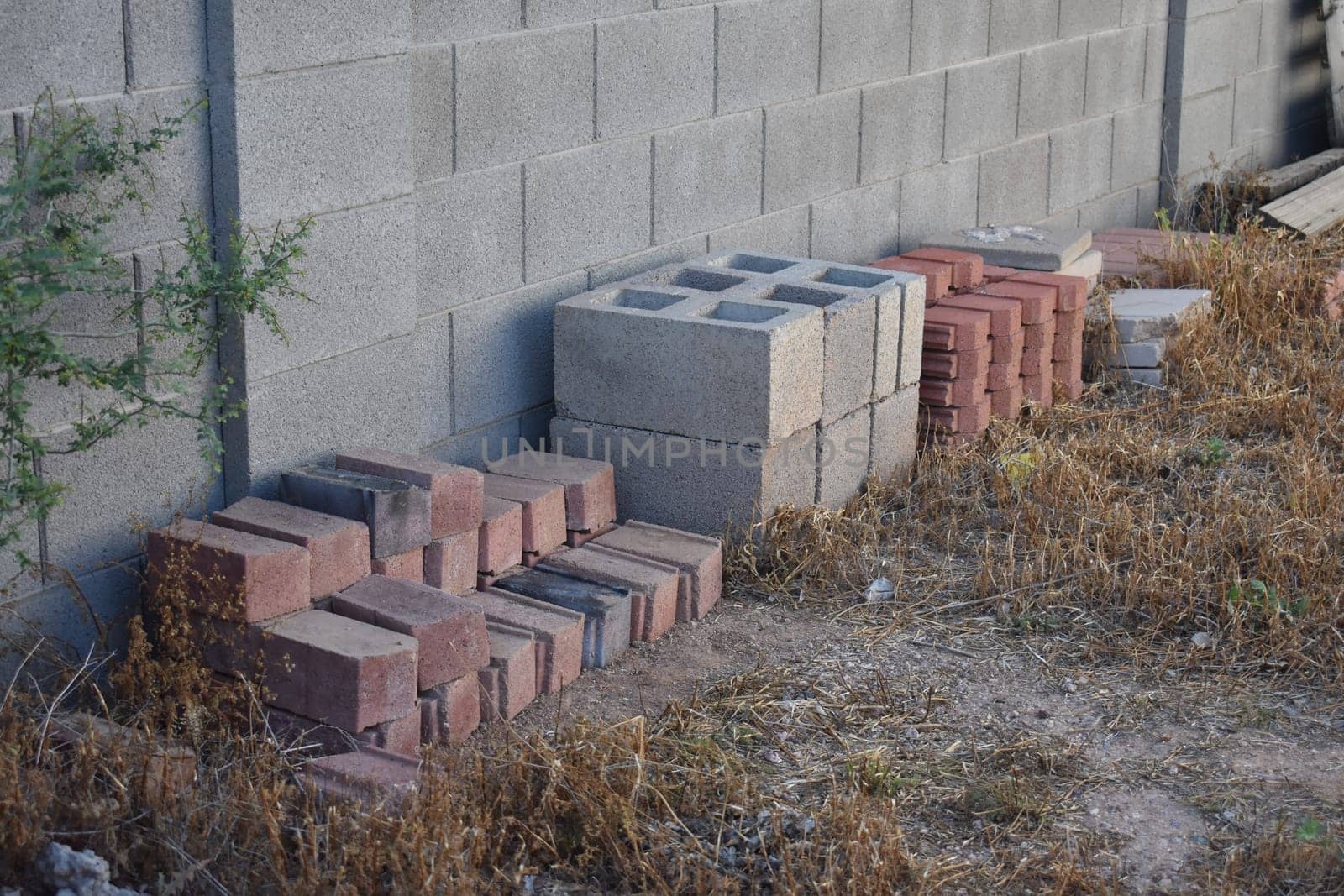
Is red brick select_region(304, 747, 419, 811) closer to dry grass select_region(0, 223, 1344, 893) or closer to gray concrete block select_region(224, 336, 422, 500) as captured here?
dry grass select_region(0, 223, 1344, 893)

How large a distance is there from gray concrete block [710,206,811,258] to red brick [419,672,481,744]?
91.0 inches

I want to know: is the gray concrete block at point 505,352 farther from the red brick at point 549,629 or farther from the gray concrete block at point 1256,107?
the gray concrete block at point 1256,107

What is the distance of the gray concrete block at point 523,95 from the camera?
468 centimetres

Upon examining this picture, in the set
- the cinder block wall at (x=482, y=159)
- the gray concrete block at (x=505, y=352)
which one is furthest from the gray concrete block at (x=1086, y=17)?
the gray concrete block at (x=505, y=352)

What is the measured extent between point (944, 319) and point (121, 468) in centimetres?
302

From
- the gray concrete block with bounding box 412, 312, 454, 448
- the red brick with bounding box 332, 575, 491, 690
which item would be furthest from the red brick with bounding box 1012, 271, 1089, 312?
the red brick with bounding box 332, 575, 491, 690

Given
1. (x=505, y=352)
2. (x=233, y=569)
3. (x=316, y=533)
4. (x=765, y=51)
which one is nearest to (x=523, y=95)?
(x=505, y=352)

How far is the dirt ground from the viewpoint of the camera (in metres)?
3.47

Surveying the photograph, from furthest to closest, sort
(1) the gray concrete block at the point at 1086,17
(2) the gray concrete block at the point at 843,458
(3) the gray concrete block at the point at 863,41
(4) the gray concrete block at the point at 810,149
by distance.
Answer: (1) the gray concrete block at the point at 1086,17 → (3) the gray concrete block at the point at 863,41 → (4) the gray concrete block at the point at 810,149 → (2) the gray concrete block at the point at 843,458

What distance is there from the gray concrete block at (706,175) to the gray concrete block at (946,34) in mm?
1167

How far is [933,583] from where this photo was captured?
4.86 metres

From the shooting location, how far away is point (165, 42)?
3691mm

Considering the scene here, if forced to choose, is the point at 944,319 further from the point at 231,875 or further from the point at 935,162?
the point at 231,875

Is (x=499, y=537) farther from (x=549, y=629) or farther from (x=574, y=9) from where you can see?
(x=574, y=9)
